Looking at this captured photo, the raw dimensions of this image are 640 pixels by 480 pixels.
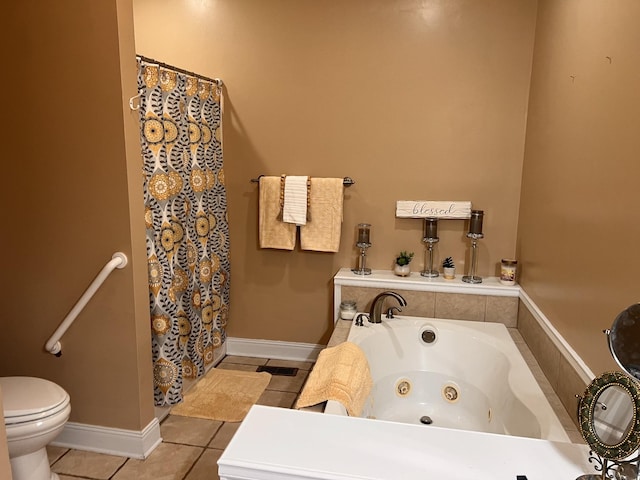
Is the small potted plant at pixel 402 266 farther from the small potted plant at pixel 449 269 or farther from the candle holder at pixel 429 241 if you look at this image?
the small potted plant at pixel 449 269

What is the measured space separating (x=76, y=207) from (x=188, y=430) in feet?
4.05

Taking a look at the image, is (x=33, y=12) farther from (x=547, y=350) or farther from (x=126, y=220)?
(x=547, y=350)

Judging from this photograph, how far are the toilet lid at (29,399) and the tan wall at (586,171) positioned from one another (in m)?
1.99

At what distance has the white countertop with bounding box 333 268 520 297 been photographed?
271 centimetres

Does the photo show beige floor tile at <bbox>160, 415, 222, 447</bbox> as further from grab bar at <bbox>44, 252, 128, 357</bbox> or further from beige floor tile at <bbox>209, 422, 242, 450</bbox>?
grab bar at <bbox>44, 252, 128, 357</bbox>

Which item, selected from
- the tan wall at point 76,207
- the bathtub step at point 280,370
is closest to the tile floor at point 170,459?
the tan wall at point 76,207

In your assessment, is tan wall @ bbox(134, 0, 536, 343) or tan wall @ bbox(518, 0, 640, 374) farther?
tan wall @ bbox(134, 0, 536, 343)

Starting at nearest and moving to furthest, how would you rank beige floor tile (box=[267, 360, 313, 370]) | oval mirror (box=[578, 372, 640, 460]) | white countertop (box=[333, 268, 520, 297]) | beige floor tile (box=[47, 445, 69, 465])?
1. oval mirror (box=[578, 372, 640, 460])
2. beige floor tile (box=[47, 445, 69, 465])
3. white countertop (box=[333, 268, 520, 297])
4. beige floor tile (box=[267, 360, 313, 370])

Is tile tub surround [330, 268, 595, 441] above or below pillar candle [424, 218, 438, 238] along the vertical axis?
below

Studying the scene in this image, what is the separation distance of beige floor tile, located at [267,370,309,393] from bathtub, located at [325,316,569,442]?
594 millimetres

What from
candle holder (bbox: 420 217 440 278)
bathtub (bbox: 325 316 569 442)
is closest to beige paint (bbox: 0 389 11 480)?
bathtub (bbox: 325 316 569 442)

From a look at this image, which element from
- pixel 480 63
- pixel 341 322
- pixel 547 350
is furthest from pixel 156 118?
pixel 547 350

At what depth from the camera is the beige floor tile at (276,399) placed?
2687mm

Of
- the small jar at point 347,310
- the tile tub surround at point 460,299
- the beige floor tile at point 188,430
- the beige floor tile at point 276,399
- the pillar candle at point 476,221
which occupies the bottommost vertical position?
the beige floor tile at point 188,430
